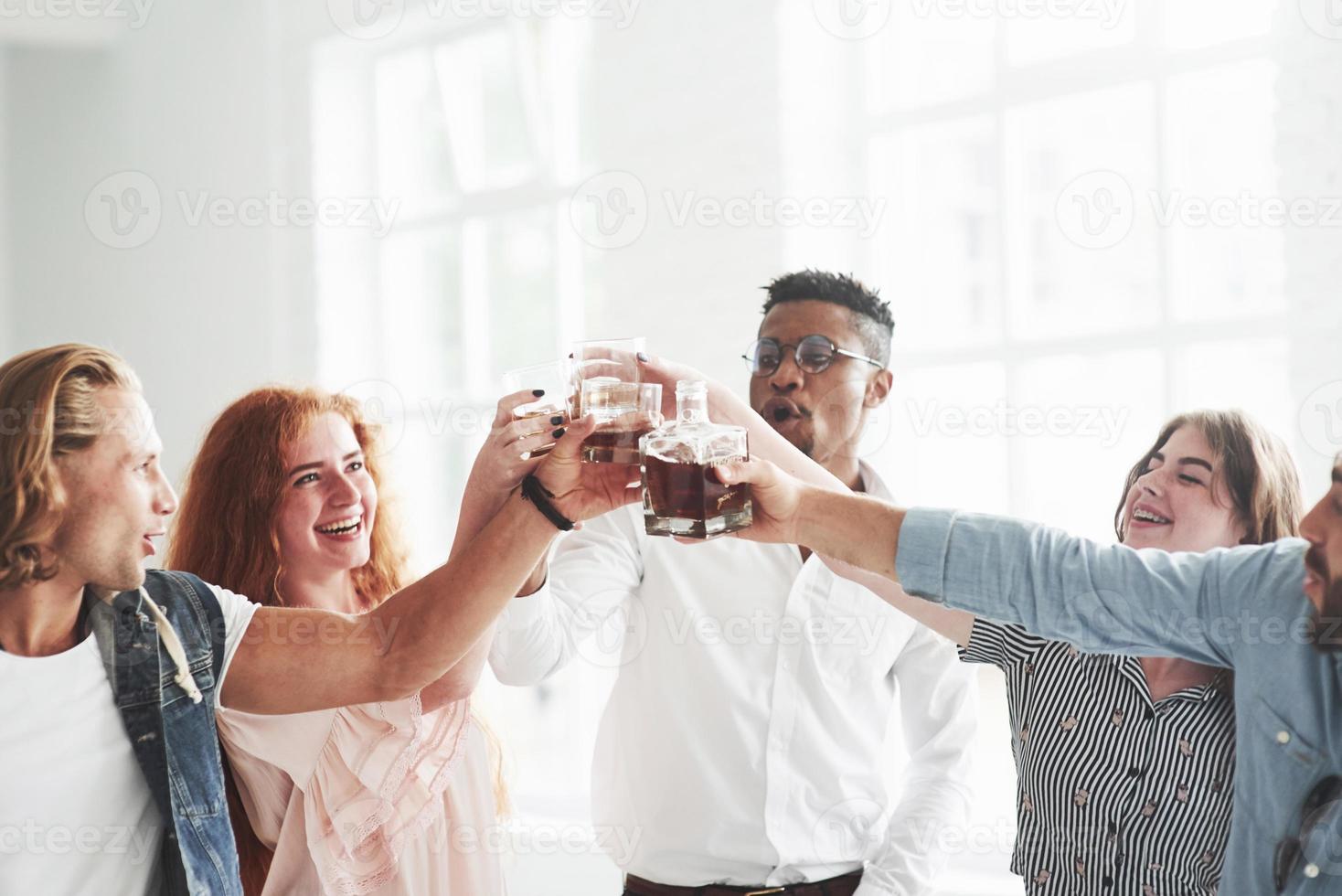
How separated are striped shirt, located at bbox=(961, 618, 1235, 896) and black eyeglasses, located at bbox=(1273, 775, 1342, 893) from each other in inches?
10.4

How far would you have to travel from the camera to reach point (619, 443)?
157cm

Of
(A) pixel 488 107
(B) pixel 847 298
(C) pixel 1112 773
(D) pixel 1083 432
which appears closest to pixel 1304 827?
(C) pixel 1112 773

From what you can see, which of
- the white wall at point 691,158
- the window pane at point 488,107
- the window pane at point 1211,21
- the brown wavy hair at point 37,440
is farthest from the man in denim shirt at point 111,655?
the window pane at point 488,107

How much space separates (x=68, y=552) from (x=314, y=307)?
3257mm

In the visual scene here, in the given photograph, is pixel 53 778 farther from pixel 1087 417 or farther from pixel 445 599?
pixel 1087 417

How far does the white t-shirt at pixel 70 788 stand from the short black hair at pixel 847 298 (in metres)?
1.48

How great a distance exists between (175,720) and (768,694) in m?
1.04

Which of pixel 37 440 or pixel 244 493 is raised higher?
pixel 37 440

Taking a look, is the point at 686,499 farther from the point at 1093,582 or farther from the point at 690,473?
the point at 1093,582

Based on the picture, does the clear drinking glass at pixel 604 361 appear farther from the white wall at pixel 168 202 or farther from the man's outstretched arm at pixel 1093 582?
the white wall at pixel 168 202

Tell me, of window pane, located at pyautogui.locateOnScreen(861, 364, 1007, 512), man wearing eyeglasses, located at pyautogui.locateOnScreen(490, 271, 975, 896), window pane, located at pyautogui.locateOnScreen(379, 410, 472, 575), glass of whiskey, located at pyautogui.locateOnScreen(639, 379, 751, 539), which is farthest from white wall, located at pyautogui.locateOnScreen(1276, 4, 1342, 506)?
window pane, located at pyautogui.locateOnScreen(379, 410, 472, 575)

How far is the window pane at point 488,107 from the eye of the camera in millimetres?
4344

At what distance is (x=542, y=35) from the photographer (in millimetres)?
4270

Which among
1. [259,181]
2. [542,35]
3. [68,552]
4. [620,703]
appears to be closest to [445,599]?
[68,552]
